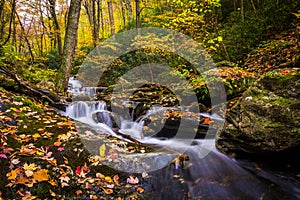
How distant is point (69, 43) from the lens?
7.36m

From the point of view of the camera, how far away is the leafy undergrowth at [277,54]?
21.6 ft

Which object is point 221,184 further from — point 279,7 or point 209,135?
point 279,7

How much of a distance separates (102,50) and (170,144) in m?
11.7

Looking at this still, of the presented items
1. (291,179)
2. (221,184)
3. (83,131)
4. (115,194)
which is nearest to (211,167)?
(221,184)

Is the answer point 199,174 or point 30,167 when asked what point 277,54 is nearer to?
point 199,174

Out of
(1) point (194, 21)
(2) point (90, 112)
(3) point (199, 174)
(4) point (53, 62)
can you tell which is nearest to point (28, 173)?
(3) point (199, 174)

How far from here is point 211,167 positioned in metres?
3.80

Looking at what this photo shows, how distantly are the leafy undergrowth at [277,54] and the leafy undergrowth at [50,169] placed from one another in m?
6.31

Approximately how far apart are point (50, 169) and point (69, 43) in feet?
18.6

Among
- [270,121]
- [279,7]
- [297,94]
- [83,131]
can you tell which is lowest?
[83,131]

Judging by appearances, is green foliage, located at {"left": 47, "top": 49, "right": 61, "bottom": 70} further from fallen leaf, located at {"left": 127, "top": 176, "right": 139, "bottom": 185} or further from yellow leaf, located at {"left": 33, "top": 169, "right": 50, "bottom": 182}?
fallen leaf, located at {"left": 127, "top": 176, "right": 139, "bottom": 185}

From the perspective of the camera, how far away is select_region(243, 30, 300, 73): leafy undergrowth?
6.58 meters

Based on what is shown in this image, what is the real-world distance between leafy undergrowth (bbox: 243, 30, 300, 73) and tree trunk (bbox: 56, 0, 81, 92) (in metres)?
6.43

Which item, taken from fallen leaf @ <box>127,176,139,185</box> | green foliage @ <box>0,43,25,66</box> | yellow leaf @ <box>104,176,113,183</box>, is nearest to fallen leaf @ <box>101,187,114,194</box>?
yellow leaf @ <box>104,176,113,183</box>
